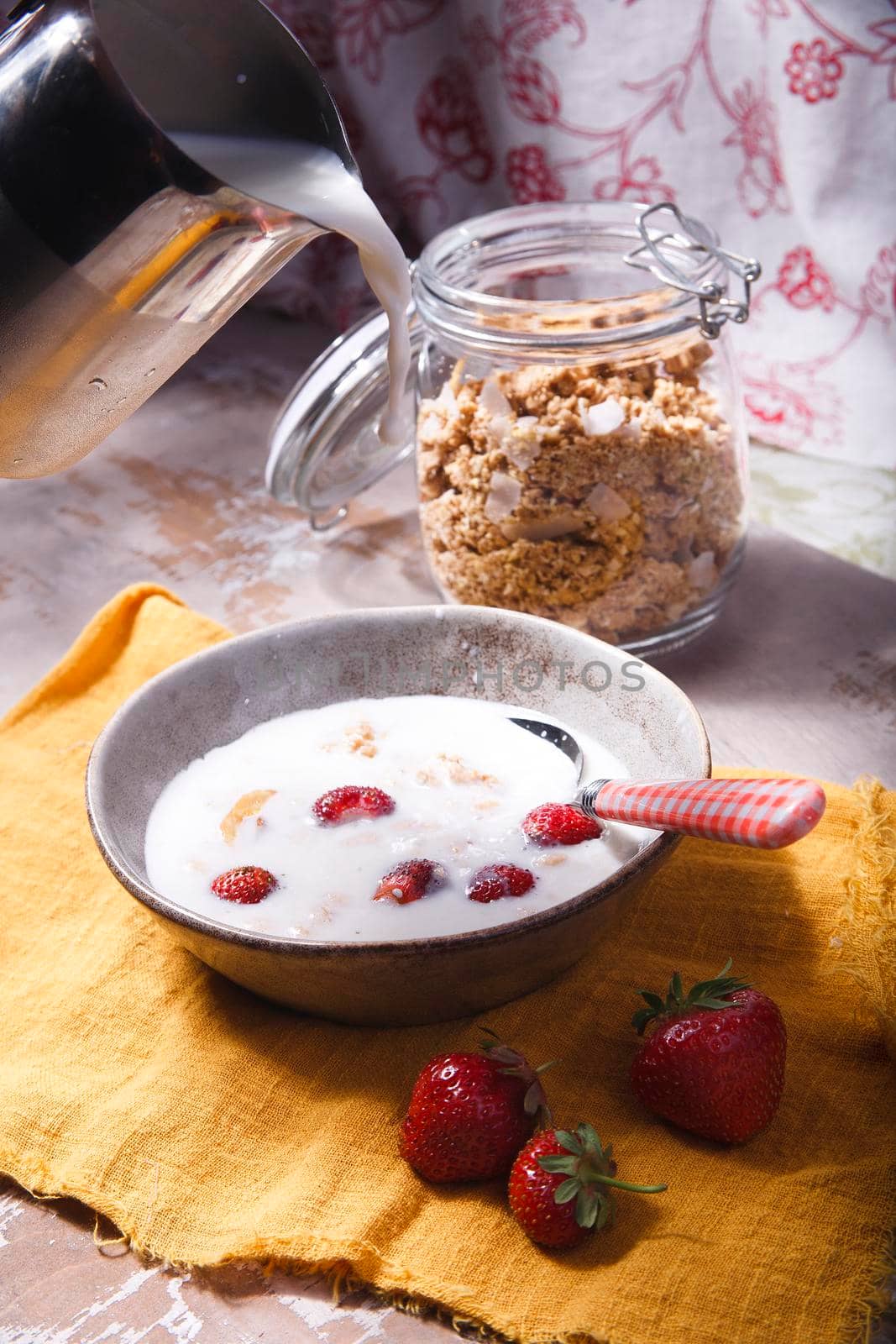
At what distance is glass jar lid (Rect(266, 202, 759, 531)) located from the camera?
3.37 feet

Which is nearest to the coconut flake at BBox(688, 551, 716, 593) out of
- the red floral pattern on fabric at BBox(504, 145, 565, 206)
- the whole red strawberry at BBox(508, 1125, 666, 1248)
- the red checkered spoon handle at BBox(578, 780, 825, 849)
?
the red checkered spoon handle at BBox(578, 780, 825, 849)

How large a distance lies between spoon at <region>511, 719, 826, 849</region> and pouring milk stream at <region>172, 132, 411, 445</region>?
0.34 meters

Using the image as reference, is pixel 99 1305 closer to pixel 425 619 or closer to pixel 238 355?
pixel 425 619

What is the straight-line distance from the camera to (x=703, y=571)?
1111mm

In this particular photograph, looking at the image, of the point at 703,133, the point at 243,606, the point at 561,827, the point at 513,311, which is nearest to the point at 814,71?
the point at 703,133

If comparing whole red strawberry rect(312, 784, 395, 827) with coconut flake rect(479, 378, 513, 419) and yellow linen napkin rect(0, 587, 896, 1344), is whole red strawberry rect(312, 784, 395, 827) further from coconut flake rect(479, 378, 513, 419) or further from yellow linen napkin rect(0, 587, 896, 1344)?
coconut flake rect(479, 378, 513, 419)

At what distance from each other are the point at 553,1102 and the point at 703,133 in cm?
→ 113

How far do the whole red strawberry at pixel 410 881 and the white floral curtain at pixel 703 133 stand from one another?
92 centimetres

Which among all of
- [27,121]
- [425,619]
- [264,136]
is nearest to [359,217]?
[264,136]

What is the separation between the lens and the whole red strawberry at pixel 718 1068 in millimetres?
677

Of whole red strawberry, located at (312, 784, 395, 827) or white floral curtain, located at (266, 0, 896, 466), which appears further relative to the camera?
white floral curtain, located at (266, 0, 896, 466)

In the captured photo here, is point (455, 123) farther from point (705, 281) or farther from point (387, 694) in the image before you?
point (387, 694)

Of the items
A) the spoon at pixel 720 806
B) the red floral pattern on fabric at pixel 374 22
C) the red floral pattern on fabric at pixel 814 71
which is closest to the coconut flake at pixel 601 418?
the spoon at pixel 720 806

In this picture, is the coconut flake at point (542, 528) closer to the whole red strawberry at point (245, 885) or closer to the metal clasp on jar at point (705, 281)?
the metal clasp on jar at point (705, 281)
